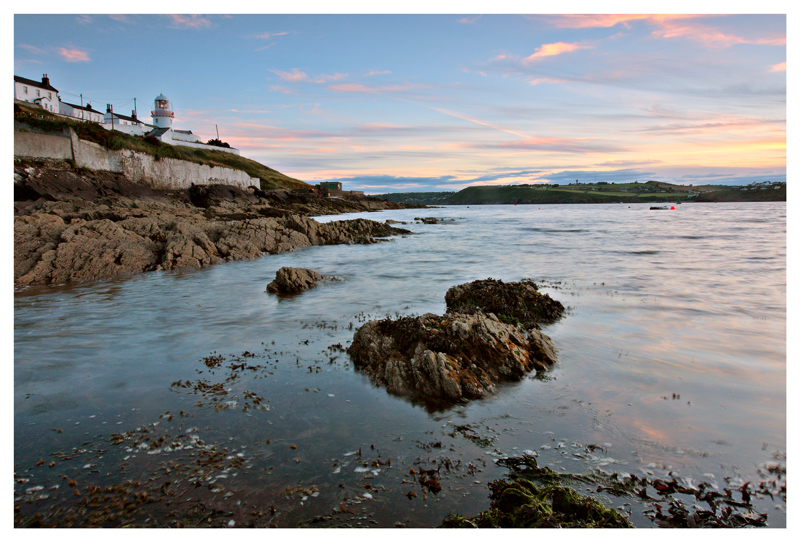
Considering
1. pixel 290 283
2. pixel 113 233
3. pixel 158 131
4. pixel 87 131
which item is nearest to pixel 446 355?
pixel 290 283

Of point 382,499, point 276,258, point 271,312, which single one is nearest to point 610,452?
point 382,499

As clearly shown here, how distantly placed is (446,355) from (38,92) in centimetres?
8795

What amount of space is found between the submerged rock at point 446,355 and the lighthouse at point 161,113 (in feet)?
316

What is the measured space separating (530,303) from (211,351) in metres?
7.06

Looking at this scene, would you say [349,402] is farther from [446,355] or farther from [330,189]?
[330,189]

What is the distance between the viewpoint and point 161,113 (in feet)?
279

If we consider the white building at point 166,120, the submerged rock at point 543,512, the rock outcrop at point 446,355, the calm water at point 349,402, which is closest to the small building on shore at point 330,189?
the white building at point 166,120

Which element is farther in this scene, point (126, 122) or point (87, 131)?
point (126, 122)

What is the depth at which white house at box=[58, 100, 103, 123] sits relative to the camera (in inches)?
2832

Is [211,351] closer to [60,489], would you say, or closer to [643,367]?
[60,489]

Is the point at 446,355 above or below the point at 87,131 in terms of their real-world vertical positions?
below

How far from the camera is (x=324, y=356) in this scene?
7.52 meters

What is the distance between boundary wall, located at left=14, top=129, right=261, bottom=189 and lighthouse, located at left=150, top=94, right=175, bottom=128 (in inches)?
1505

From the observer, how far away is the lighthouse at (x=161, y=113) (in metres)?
85.3
